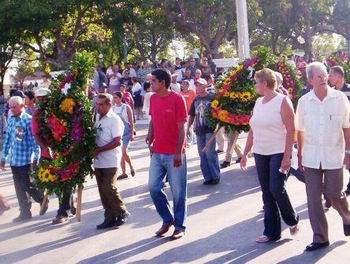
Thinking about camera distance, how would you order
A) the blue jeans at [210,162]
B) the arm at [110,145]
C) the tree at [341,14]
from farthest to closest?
the tree at [341,14] → the blue jeans at [210,162] → the arm at [110,145]

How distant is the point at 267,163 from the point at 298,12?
40.6 metres

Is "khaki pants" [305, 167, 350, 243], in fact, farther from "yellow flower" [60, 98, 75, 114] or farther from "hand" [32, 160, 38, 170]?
"hand" [32, 160, 38, 170]

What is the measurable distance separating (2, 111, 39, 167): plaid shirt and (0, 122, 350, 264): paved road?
2.86 ft

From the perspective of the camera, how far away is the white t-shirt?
767 cm

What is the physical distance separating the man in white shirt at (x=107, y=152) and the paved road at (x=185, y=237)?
399 millimetres

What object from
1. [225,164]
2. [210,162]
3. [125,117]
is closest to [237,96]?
[210,162]

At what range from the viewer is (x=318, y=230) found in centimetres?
618

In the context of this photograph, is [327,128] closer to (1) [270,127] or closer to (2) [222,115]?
(1) [270,127]

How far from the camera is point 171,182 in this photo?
6984 mm

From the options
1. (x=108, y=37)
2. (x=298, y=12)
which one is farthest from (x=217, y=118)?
(x=298, y=12)

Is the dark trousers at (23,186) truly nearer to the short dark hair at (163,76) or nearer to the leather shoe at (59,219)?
the leather shoe at (59,219)

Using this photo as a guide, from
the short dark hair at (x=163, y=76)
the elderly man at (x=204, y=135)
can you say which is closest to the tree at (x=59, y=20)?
the elderly man at (x=204, y=135)

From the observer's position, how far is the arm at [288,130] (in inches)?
242

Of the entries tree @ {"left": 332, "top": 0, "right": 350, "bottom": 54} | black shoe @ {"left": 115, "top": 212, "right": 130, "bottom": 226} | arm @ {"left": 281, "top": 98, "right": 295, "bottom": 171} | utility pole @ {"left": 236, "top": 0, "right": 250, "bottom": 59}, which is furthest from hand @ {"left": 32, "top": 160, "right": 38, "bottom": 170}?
tree @ {"left": 332, "top": 0, "right": 350, "bottom": 54}
